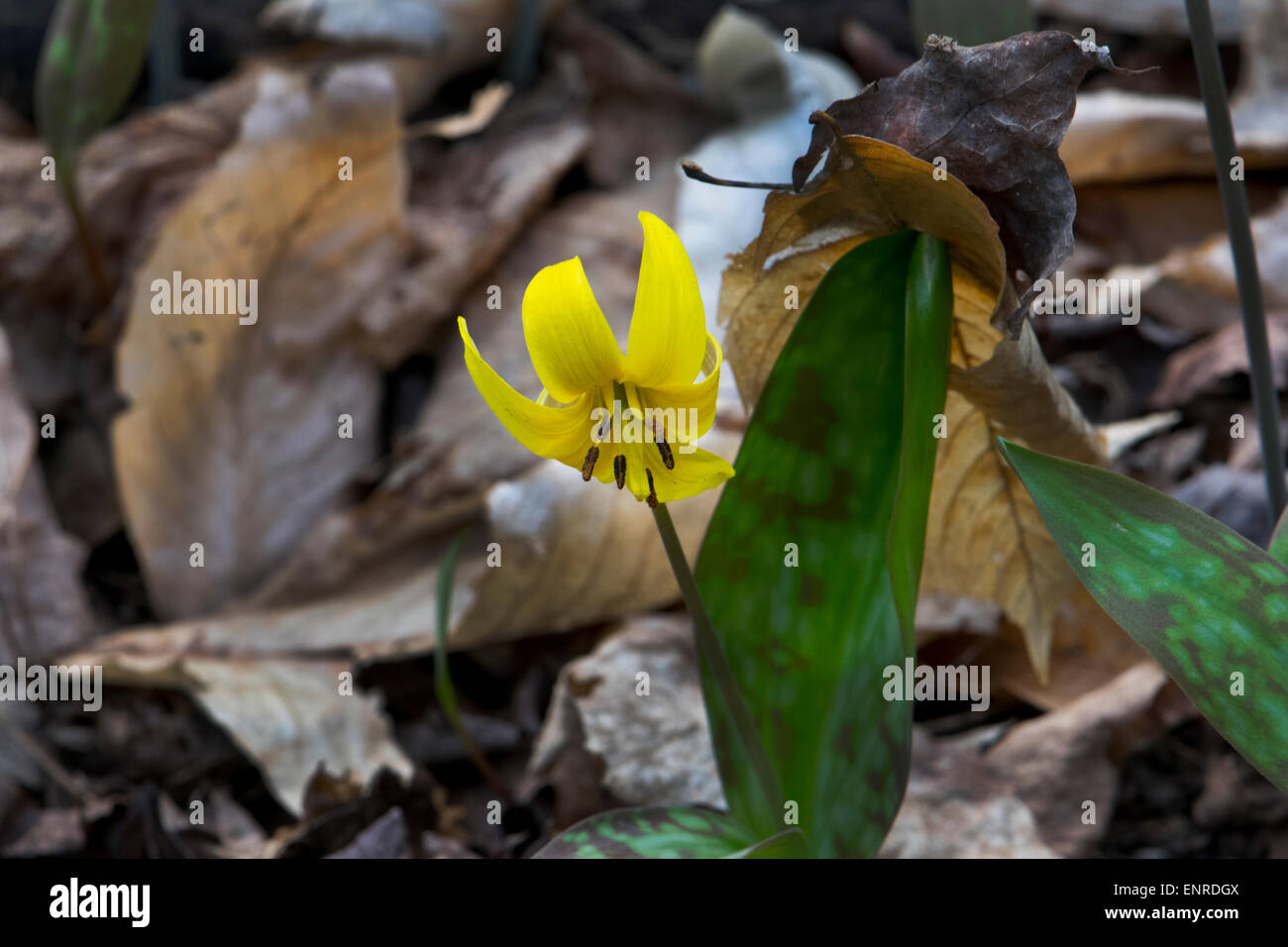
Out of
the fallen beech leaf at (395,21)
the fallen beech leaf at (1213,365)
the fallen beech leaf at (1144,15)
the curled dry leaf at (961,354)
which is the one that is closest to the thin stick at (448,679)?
the curled dry leaf at (961,354)

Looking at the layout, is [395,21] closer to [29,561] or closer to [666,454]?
[29,561]

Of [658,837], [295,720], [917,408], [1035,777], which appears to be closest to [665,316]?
[917,408]

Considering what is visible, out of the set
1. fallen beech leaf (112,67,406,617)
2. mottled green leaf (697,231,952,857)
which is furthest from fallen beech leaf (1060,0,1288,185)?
mottled green leaf (697,231,952,857)

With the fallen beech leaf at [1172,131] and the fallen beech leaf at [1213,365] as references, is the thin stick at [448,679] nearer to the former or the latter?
the fallen beech leaf at [1213,365]

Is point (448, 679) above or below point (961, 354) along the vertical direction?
below

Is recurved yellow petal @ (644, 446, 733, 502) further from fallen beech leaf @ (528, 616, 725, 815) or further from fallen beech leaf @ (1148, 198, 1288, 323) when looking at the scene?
fallen beech leaf @ (1148, 198, 1288, 323)
